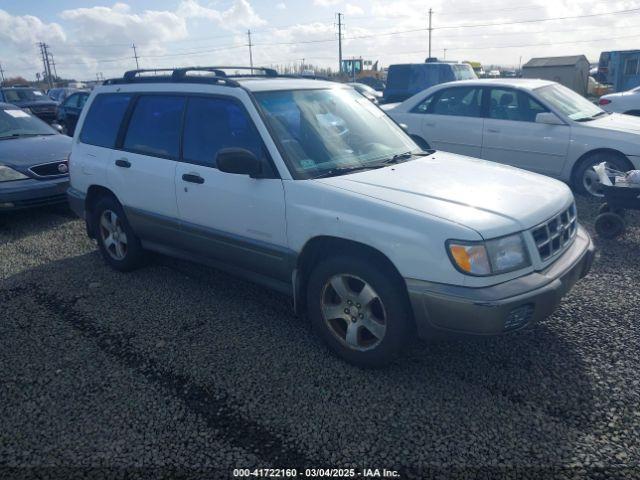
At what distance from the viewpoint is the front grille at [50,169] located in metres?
7.10

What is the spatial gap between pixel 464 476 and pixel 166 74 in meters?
4.22

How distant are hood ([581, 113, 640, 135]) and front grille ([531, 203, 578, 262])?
4202 millimetres

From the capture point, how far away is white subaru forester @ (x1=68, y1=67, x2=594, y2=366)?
2883mm

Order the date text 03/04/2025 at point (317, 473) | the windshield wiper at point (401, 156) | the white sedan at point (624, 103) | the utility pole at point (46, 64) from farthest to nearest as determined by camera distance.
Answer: the utility pole at point (46, 64) < the white sedan at point (624, 103) < the windshield wiper at point (401, 156) < the date text 03/04/2025 at point (317, 473)

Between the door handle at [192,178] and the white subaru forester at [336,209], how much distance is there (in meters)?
0.01

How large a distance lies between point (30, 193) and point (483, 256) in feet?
20.7

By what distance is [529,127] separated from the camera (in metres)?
7.45

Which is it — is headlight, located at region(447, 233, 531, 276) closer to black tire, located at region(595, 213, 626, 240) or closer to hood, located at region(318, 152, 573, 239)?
hood, located at region(318, 152, 573, 239)

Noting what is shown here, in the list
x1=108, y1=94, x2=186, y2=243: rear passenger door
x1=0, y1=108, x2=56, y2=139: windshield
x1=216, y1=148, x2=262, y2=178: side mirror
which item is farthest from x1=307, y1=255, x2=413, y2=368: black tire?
x1=0, y1=108, x2=56, y2=139: windshield

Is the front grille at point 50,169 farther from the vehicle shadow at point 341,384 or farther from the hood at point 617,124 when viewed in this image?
the hood at point 617,124

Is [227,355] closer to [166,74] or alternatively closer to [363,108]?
[363,108]

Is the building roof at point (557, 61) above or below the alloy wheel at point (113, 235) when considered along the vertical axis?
above

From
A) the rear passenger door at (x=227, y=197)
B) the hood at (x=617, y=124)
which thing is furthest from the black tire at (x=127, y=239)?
the hood at (x=617, y=124)

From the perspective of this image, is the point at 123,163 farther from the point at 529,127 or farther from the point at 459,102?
the point at 529,127
